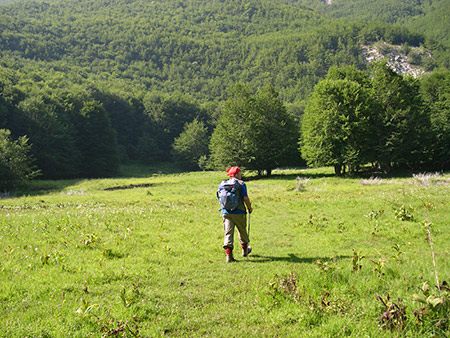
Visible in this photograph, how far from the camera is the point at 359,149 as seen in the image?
4306cm

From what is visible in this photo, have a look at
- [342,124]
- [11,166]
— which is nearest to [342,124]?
[342,124]

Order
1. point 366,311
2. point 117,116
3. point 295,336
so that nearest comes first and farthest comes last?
point 295,336 < point 366,311 < point 117,116

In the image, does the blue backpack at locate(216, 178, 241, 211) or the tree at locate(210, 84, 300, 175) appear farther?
the tree at locate(210, 84, 300, 175)

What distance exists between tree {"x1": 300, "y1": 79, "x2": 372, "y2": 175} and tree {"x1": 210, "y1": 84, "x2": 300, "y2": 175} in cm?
870

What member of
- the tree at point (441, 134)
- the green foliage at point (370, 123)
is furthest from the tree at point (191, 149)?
the tree at point (441, 134)

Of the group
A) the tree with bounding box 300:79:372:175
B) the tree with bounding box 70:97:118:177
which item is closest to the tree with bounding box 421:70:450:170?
the tree with bounding box 300:79:372:175

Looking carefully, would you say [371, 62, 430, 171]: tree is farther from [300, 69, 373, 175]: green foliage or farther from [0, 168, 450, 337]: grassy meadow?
[0, 168, 450, 337]: grassy meadow

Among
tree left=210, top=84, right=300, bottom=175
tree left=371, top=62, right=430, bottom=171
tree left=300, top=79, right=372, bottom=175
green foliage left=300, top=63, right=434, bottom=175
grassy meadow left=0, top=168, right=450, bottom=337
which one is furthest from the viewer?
tree left=210, top=84, right=300, bottom=175

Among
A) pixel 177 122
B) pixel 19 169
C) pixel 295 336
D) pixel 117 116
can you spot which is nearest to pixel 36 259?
pixel 295 336

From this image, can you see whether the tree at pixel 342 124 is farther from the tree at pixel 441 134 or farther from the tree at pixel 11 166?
the tree at pixel 11 166

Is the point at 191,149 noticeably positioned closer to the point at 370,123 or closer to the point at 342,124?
the point at 342,124

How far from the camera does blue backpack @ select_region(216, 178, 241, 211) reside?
9.73 meters

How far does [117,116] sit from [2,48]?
3766 inches

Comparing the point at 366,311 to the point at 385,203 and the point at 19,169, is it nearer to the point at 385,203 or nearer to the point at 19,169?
the point at 385,203
